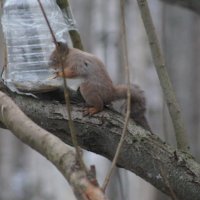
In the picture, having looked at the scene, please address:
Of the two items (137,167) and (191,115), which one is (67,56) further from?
(191,115)

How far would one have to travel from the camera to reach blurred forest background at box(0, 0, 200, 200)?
630 centimetres

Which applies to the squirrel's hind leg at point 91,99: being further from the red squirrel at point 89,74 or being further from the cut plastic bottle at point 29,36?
the cut plastic bottle at point 29,36

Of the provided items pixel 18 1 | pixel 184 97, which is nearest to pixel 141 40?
pixel 184 97

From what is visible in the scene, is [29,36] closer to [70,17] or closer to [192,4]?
[70,17]

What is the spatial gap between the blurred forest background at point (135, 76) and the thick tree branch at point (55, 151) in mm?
3971

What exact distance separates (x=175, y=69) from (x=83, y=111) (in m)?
7.55

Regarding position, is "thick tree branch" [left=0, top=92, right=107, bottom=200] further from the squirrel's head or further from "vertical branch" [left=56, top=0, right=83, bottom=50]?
"vertical branch" [left=56, top=0, right=83, bottom=50]

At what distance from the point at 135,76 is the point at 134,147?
13.7 ft

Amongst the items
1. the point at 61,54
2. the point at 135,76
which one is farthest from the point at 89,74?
the point at 135,76

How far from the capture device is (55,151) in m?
1.36

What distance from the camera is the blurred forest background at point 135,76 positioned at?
6301 mm

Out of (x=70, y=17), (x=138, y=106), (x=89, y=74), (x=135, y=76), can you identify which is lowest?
(x=135, y=76)

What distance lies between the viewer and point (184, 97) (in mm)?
8523

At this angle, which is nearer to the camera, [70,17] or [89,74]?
[89,74]
